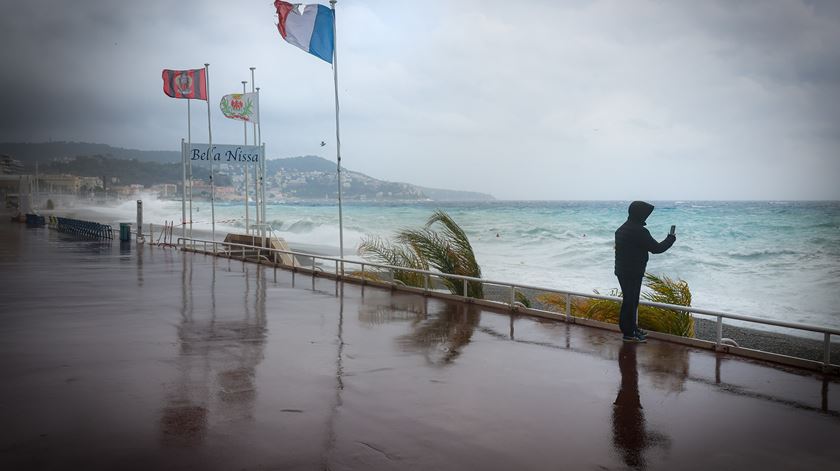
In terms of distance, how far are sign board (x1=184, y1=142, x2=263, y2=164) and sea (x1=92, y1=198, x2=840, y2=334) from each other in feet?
20.5

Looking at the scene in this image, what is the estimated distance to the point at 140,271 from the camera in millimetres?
18828

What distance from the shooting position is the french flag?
58.9 feet

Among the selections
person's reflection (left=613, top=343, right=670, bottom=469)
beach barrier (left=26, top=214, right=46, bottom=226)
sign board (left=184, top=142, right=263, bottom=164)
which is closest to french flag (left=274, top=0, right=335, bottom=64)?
sign board (left=184, top=142, right=263, bottom=164)

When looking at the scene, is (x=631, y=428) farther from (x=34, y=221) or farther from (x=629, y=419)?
(x=34, y=221)

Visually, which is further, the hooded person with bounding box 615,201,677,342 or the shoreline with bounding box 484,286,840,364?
the shoreline with bounding box 484,286,840,364

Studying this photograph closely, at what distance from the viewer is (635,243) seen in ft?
27.8

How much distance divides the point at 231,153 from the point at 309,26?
1168 cm

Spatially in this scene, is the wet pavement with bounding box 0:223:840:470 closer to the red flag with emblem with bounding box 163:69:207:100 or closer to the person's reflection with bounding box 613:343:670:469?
the person's reflection with bounding box 613:343:670:469

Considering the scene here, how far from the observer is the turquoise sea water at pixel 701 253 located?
116 ft

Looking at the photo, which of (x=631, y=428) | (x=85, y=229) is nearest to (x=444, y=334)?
(x=631, y=428)

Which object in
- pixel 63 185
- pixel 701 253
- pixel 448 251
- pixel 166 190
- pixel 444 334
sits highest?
pixel 63 185

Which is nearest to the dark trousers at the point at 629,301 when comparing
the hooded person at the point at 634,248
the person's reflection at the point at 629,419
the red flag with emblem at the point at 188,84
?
the hooded person at the point at 634,248

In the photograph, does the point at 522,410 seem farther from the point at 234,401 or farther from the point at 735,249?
the point at 735,249

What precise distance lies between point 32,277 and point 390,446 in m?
15.3
